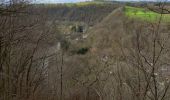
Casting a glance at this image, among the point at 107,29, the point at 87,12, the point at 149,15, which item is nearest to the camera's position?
the point at 149,15

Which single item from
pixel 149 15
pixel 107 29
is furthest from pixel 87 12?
pixel 149 15

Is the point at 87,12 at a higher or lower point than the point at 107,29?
higher

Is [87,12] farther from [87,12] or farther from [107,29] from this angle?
[107,29]

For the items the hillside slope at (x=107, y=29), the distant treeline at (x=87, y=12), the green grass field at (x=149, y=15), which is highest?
the green grass field at (x=149, y=15)

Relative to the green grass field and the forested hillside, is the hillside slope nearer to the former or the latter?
the forested hillside

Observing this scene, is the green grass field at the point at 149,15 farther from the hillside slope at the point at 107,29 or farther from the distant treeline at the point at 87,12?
the distant treeline at the point at 87,12

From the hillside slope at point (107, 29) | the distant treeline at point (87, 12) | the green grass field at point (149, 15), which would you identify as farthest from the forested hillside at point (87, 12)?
the green grass field at point (149, 15)

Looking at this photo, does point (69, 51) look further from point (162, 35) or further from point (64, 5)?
point (162, 35)

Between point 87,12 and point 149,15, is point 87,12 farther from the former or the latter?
point 149,15

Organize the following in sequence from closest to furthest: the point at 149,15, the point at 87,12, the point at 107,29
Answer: the point at 149,15 < the point at 107,29 < the point at 87,12

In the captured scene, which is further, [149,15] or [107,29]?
[107,29]

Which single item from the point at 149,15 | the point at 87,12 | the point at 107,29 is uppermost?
the point at 149,15

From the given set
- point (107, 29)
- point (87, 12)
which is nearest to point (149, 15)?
point (107, 29)
